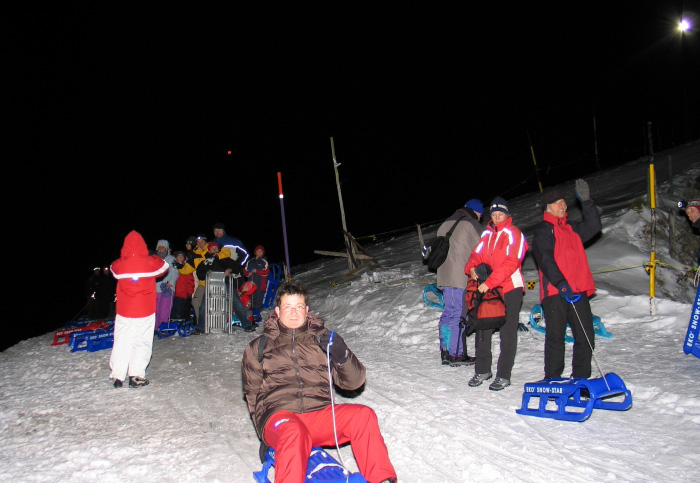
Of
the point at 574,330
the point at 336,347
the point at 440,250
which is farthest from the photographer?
the point at 440,250

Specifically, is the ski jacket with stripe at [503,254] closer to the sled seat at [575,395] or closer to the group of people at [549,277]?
the group of people at [549,277]

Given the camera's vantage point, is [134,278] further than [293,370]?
Yes

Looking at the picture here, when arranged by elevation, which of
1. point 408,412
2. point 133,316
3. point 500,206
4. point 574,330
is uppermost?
point 500,206

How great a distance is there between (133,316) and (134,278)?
491 mm

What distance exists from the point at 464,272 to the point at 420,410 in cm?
192

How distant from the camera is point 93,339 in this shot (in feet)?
28.7

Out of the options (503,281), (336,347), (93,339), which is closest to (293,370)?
(336,347)

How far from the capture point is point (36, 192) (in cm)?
11956

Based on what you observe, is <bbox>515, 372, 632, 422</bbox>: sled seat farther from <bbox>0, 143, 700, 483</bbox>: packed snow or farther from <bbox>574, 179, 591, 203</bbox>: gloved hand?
<bbox>574, 179, 591, 203</bbox>: gloved hand

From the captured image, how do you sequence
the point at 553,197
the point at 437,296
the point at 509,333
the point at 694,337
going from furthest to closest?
the point at 437,296 < the point at 694,337 < the point at 509,333 < the point at 553,197

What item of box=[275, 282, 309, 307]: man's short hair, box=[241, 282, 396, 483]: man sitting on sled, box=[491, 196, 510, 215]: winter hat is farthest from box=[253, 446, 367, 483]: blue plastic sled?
box=[491, 196, 510, 215]: winter hat

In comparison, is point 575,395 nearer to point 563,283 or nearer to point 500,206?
point 563,283

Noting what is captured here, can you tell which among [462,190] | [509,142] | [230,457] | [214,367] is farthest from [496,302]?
[509,142]

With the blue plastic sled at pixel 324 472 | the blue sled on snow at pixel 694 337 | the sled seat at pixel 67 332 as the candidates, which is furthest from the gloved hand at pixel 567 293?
the sled seat at pixel 67 332
